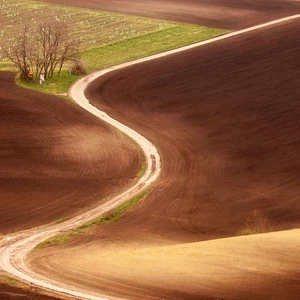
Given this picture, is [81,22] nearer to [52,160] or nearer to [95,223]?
[52,160]

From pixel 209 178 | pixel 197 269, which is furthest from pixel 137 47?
pixel 197 269

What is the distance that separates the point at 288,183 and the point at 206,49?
33074mm

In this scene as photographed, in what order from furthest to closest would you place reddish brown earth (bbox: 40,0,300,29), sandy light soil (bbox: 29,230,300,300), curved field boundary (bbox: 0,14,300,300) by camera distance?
reddish brown earth (bbox: 40,0,300,29) → curved field boundary (bbox: 0,14,300,300) → sandy light soil (bbox: 29,230,300,300)

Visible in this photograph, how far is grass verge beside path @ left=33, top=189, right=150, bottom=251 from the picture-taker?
119ft

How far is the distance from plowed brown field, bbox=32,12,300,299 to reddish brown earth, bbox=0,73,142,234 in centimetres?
264

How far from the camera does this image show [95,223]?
3938cm

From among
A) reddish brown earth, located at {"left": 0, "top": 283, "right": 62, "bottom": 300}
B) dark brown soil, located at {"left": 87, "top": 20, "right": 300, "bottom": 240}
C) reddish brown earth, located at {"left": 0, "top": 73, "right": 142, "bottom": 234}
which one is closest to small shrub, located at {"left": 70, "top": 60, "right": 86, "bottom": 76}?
dark brown soil, located at {"left": 87, "top": 20, "right": 300, "bottom": 240}

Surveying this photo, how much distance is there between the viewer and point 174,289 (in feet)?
92.9

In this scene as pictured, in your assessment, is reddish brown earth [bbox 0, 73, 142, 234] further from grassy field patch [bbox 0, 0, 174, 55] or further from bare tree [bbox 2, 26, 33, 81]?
grassy field patch [bbox 0, 0, 174, 55]

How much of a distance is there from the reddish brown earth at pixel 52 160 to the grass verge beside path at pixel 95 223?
65.4 inches

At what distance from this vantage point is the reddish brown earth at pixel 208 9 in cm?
8806

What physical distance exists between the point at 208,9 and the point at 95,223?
192 ft

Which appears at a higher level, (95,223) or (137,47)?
(137,47)

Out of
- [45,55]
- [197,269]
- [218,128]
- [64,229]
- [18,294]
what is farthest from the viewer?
[45,55]
